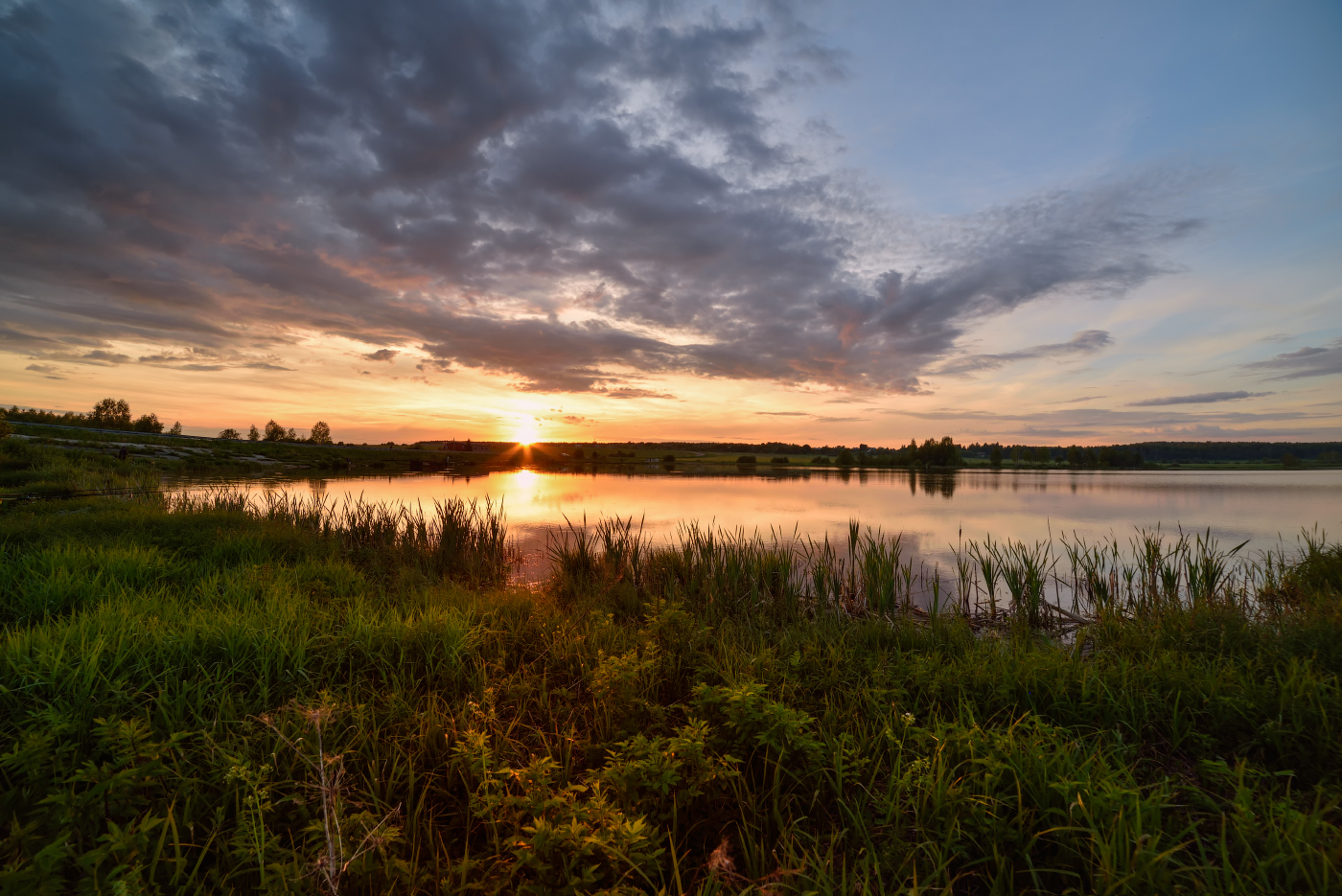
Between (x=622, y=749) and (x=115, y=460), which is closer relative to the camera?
(x=622, y=749)

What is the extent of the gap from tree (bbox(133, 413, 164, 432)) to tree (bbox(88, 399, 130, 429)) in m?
1.48

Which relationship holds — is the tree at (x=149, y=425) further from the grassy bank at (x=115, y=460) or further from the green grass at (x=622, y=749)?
the green grass at (x=622, y=749)

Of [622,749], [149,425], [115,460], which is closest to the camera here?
[622,749]

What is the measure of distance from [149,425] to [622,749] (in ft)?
311

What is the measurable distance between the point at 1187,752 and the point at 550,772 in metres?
4.34

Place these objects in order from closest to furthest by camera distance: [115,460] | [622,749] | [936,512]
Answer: [622,749], [936,512], [115,460]

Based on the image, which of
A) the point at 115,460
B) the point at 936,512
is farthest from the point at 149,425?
the point at 936,512

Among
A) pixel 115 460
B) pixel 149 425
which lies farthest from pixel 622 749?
pixel 149 425

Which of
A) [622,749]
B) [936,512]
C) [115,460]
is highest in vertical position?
[115,460]

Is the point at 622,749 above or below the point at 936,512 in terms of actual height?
above

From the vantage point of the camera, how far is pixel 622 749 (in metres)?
3.36

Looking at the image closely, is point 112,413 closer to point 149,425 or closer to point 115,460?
point 149,425

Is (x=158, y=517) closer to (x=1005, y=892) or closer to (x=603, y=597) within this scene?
(x=603, y=597)

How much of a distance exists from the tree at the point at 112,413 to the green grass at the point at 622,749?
91616 mm
